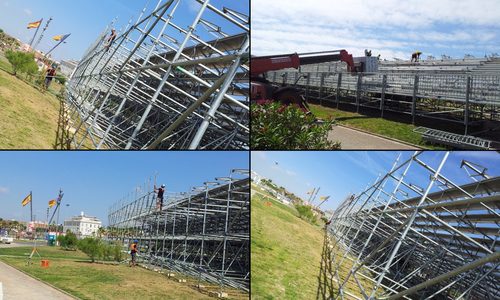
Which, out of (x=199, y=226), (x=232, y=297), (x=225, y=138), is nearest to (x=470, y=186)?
(x=225, y=138)

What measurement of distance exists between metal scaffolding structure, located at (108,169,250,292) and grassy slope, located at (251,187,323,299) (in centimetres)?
111

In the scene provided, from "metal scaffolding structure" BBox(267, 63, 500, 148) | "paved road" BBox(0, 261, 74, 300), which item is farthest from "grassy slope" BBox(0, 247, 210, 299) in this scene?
"metal scaffolding structure" BBox(267, 63, 500, 148)

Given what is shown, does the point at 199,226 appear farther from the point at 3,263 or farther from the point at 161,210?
the point at 3,263

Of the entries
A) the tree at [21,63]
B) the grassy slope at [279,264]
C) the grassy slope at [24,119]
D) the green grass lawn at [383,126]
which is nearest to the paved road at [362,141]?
the green grass lawn at [383,126]

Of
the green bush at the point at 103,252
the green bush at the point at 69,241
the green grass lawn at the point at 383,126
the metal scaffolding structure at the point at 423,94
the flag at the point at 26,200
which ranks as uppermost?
the metal scaffolding structure at the point at 423,94

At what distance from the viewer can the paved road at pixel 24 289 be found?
9484 millimetres

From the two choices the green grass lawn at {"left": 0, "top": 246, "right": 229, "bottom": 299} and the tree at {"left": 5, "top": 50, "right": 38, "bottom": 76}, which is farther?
the tree at {"left": 5, "top": 50, "right": 38, "bottom": 76}

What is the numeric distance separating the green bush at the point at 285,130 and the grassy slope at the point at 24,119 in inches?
278

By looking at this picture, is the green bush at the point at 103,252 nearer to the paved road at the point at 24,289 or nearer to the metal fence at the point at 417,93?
the paved road at the point at 24,289

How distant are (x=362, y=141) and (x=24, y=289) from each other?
9693 mm

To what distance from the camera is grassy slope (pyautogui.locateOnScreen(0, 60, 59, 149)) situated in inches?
430

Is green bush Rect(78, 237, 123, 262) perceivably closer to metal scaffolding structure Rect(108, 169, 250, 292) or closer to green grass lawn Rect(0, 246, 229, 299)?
metal scaffolding structure Rect(108, 169, 250, 292)

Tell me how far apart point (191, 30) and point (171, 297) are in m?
7.11

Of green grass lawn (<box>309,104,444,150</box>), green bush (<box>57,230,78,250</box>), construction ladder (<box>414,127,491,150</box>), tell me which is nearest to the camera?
construction ladder (<box>414,127,491,150</box>)
